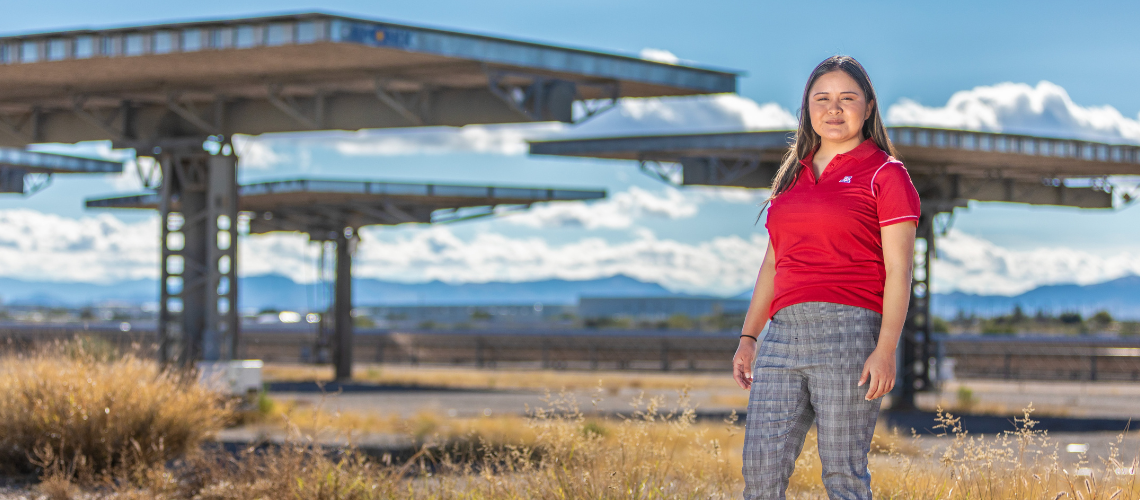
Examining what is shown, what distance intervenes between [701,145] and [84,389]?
10833 millimetres

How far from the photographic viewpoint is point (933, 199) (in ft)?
65.9

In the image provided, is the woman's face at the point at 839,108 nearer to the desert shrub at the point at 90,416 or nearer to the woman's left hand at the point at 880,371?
the woman's left hand at the point at 880,371

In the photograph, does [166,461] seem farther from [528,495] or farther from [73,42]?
[73,42]

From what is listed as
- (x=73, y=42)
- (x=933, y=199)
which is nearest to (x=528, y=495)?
(x=73, y=42)

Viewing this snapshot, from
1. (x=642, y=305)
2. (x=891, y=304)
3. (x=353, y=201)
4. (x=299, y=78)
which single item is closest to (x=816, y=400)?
(x=891, y=304)

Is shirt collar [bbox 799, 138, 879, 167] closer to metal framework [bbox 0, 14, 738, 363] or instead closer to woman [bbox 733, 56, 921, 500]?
woman [bbox 733, 56, 921, 500]

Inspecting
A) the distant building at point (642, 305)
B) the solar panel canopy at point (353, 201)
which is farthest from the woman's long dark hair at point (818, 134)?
the distant building at point (642, 305)

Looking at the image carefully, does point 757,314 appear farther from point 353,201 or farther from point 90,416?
point 353,201

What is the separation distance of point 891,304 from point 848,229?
29 cm

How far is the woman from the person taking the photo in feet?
11.5

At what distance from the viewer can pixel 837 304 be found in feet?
11.7

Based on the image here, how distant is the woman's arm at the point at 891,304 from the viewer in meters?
3.40

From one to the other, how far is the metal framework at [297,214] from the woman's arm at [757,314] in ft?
39.7

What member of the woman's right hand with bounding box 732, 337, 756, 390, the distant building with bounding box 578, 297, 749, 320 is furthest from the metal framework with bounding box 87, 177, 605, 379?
the distant building with bounding box 578, 297, 749, 320
